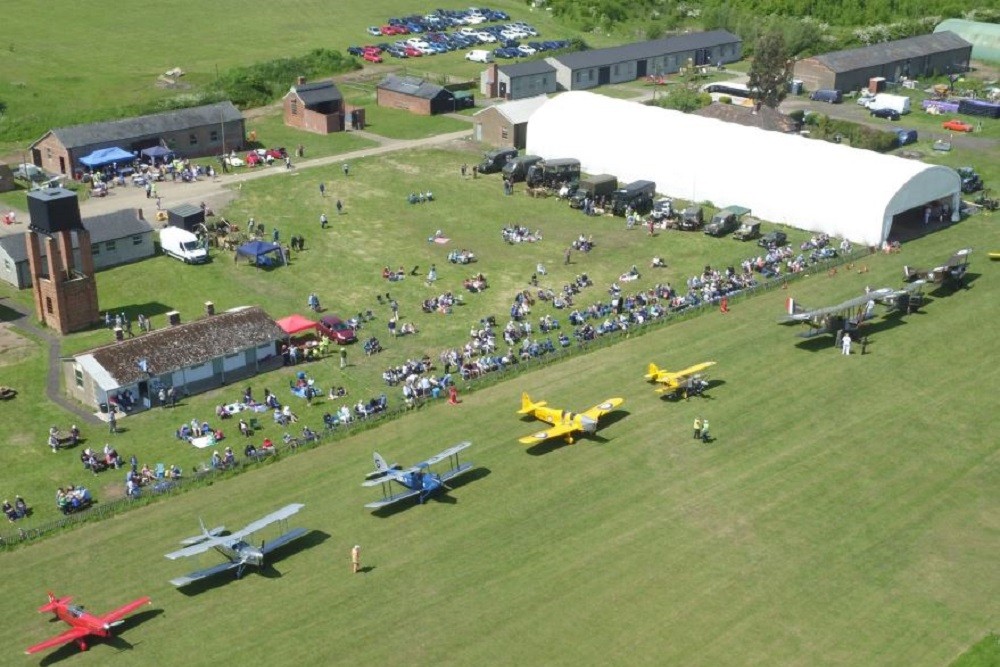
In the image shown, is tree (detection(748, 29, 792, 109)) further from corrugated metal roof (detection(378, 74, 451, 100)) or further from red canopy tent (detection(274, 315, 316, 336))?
red canopy tent (detection(274, 315, 316, 336))

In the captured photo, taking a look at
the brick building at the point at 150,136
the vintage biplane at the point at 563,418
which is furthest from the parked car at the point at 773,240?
the brick building at the point at 150,136

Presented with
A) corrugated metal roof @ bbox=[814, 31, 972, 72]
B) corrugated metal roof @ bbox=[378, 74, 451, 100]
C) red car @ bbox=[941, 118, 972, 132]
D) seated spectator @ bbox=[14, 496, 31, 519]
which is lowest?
seated spectator @ bbox=[14, 496, 31, 519]

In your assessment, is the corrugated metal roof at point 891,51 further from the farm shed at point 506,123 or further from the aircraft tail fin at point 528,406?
the aircraft tail fin at point 528,406

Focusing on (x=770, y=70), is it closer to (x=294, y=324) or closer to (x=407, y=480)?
(x=294, y=324)

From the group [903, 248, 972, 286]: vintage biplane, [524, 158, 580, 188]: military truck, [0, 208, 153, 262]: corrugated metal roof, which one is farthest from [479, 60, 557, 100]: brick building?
[903, 248, 972, 286]: vintage biplane

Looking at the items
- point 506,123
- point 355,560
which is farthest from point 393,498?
point 506,123
